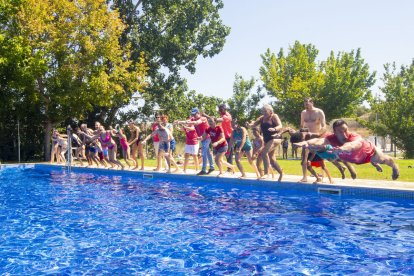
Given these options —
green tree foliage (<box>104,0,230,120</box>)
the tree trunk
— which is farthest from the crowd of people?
green tree foliage (<box>104,0,230,120</box>)

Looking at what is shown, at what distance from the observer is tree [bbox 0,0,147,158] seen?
21.1 meters

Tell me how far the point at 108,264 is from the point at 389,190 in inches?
238

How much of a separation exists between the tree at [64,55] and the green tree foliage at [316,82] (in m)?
18.7

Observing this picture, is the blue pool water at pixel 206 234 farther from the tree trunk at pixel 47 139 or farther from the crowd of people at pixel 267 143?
the tree trunk at pixel 47 139

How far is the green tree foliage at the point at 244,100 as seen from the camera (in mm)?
41156

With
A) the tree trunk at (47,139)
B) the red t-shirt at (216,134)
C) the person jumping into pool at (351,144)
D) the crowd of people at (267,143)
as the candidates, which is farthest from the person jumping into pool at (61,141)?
the person jumping into pool at (351,144)

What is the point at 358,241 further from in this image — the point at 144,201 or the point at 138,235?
the point at 144,201

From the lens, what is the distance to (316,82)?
122 feet

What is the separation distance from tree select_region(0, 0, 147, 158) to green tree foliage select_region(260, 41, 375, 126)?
61.2ft

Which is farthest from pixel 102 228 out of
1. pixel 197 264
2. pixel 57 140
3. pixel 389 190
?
pixel 57 140

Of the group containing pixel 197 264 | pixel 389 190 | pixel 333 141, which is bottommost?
pixel 197 264

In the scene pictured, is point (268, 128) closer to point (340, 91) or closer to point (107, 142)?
point (107, 142)

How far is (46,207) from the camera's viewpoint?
8.31 metres

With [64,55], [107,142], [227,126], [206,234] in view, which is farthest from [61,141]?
[206,234]
